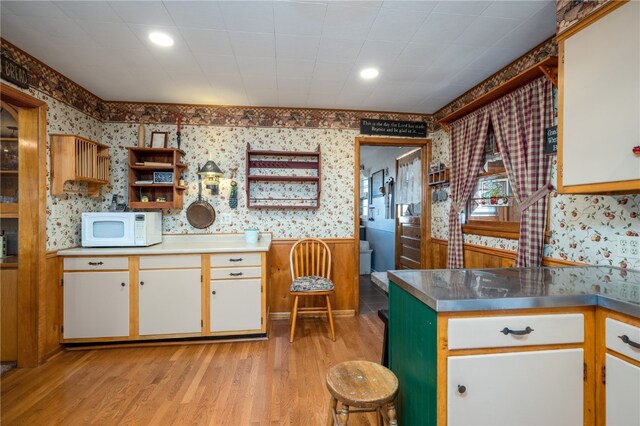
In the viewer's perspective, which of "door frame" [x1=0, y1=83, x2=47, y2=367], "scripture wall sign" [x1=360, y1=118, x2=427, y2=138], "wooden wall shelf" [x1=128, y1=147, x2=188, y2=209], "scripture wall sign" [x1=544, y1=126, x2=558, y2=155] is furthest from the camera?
"scripture wall sign" [x1=360, y1=118, x2=427, y2=138]

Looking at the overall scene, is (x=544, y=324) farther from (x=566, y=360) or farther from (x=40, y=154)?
(x=40, y=154)

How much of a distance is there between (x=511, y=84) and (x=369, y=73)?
1088mm

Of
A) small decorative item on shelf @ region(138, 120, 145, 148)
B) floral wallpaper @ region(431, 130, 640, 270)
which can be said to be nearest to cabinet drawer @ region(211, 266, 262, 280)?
small decorative item on shelf @ region(138, 120, 145, 148)

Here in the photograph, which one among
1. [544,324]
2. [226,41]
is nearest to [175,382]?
[544,324]

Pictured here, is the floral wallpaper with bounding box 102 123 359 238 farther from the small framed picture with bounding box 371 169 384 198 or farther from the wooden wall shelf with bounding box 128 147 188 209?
the small framed picture with bounding box 371 169 384 198

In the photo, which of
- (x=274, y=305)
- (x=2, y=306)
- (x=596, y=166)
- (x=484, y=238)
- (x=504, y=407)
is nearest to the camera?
(x=504, y=407)

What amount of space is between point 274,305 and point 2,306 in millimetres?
2302

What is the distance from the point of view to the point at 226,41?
6.77ft

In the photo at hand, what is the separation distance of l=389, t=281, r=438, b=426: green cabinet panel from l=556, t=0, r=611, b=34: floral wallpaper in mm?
1658

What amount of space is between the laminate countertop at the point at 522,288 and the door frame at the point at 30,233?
9.12 feet

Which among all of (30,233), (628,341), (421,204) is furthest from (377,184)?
(30,233)

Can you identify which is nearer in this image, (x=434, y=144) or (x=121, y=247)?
(x=121, y=247)

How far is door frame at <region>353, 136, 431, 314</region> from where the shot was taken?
11.5ft

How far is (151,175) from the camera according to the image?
3.19 m
